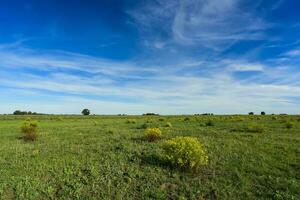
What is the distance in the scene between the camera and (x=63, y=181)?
1573cm

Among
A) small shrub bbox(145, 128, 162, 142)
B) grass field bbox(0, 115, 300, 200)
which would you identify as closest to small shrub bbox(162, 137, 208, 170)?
grass field bbox(0, 115, 300, 200)

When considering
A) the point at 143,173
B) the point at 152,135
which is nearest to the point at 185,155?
the point at 143,173

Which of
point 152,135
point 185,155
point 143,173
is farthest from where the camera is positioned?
point 152,135

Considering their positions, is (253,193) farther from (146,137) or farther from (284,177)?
(146,137)

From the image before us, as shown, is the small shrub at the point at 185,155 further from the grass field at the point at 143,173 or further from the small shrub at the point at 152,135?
the small shrub at the point at 152,135

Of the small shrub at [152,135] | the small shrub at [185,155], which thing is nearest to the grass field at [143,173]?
the small shrub at [185,155]

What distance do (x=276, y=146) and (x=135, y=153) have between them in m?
9.30

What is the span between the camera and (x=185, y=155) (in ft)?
55.6

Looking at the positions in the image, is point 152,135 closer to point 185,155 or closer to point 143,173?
point 185,155

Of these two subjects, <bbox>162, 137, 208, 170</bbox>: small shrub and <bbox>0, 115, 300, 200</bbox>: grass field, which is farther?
<bbox>162, 137, 208, 170</bbox>: small shrub

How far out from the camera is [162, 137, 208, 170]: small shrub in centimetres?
1675

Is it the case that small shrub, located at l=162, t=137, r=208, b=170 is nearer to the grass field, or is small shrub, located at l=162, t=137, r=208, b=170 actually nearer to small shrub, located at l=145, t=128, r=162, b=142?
the grass field

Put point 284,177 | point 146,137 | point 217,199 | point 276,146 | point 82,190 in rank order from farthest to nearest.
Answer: point 146,137 → point 276,146 → point 284,177 → point 82,190 → point 217,199

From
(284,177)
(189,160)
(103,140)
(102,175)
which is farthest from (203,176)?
(103,140)
